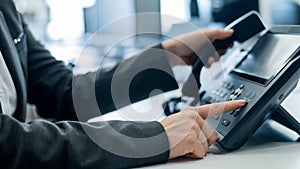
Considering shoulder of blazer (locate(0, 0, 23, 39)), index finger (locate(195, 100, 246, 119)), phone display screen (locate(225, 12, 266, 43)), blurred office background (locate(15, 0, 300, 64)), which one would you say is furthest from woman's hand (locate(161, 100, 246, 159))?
blurred office background (locate(15, 0, 300, 64))

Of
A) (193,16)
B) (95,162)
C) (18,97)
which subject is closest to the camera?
(95,162)

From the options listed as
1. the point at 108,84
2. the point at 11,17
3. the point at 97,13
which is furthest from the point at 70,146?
the point at 97,13

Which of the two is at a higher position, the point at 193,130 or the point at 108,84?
the point at 193,130

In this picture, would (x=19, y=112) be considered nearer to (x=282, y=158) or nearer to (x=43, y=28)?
(x=282, y=158)

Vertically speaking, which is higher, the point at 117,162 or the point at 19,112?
the point at 117,162

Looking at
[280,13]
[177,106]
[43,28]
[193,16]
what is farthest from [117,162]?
[280,13]

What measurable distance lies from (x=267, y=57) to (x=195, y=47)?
10.0 inches

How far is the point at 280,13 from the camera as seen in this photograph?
2.93 m

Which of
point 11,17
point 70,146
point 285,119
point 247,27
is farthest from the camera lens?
point 11,17

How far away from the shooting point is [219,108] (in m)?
0.59

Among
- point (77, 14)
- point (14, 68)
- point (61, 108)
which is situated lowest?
point (77, 14)

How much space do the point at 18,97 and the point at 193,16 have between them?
1935 mm

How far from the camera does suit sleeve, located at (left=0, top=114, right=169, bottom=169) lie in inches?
19.7

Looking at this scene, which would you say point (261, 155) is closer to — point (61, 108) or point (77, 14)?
point (61, 108)
